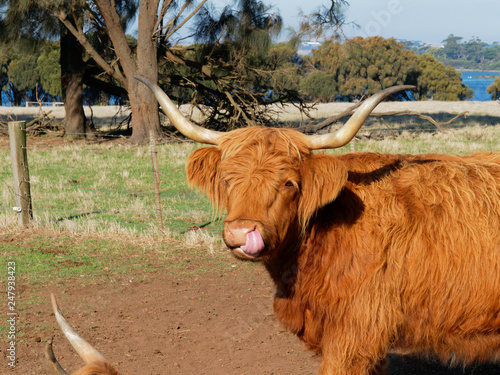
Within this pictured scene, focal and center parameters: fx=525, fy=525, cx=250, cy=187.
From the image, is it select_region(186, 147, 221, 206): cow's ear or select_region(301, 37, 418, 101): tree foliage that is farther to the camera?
select_region(301, 37, 418, 101): tree foliage

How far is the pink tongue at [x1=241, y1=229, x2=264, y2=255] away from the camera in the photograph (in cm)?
272

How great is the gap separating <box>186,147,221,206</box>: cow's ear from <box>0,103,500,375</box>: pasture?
178 millimetres

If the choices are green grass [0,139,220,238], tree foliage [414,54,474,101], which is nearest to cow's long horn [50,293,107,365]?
green grass [0,139,220,238]

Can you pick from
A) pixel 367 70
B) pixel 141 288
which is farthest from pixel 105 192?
pixel 367 70

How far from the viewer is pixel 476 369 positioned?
434cm

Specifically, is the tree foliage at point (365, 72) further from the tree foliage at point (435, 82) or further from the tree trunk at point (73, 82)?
the tree trunk at point (73, 82)

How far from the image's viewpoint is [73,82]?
18.9 m

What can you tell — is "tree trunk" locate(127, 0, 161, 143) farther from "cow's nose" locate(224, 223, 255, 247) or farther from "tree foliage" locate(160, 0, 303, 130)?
"cow's nose" locate(224, 223, 255, 247)

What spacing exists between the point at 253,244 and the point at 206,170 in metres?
0.86

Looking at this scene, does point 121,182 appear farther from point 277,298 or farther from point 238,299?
point 277,298

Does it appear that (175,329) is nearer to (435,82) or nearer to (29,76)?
(29,76)

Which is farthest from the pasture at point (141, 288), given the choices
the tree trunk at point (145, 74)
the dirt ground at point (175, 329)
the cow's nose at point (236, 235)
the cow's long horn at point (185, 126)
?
the tree trunk at point (145, 74)

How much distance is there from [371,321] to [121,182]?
29.3 feet

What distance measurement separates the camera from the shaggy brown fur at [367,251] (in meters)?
3.02
